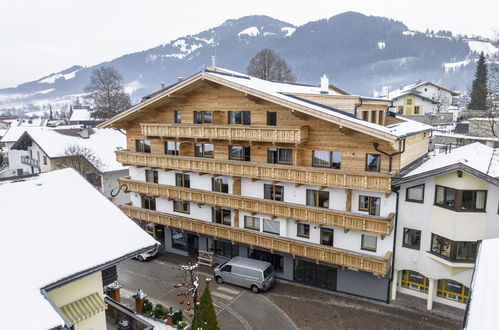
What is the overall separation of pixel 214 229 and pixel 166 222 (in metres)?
5.16

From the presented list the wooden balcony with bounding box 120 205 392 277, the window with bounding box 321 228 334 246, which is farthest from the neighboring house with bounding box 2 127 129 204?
the window with bounding box 321 228 334 246

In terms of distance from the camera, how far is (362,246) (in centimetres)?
2372

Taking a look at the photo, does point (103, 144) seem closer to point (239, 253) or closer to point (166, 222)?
point (166, 222)

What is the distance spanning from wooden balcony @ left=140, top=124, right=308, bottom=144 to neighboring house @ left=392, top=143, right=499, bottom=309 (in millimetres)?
6853

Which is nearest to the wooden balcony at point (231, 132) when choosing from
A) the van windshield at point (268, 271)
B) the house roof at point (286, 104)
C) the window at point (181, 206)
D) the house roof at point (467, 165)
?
the house roof at point (286, 104)

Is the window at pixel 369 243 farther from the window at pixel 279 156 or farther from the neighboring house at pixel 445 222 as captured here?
the window at pixel 279 156

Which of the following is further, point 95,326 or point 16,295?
point 95,326

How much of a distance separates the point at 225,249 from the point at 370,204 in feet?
41.1

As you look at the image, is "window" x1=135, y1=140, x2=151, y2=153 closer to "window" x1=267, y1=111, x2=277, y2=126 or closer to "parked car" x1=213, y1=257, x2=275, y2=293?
"window" x1=267, y1=111, x2=277, y2=126

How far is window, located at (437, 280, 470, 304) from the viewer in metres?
22.6

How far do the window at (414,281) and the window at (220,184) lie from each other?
1379cm

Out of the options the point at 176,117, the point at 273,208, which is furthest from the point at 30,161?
the point at 273,208

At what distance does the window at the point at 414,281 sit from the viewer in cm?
2372

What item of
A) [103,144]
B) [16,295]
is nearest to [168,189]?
[16,295]
